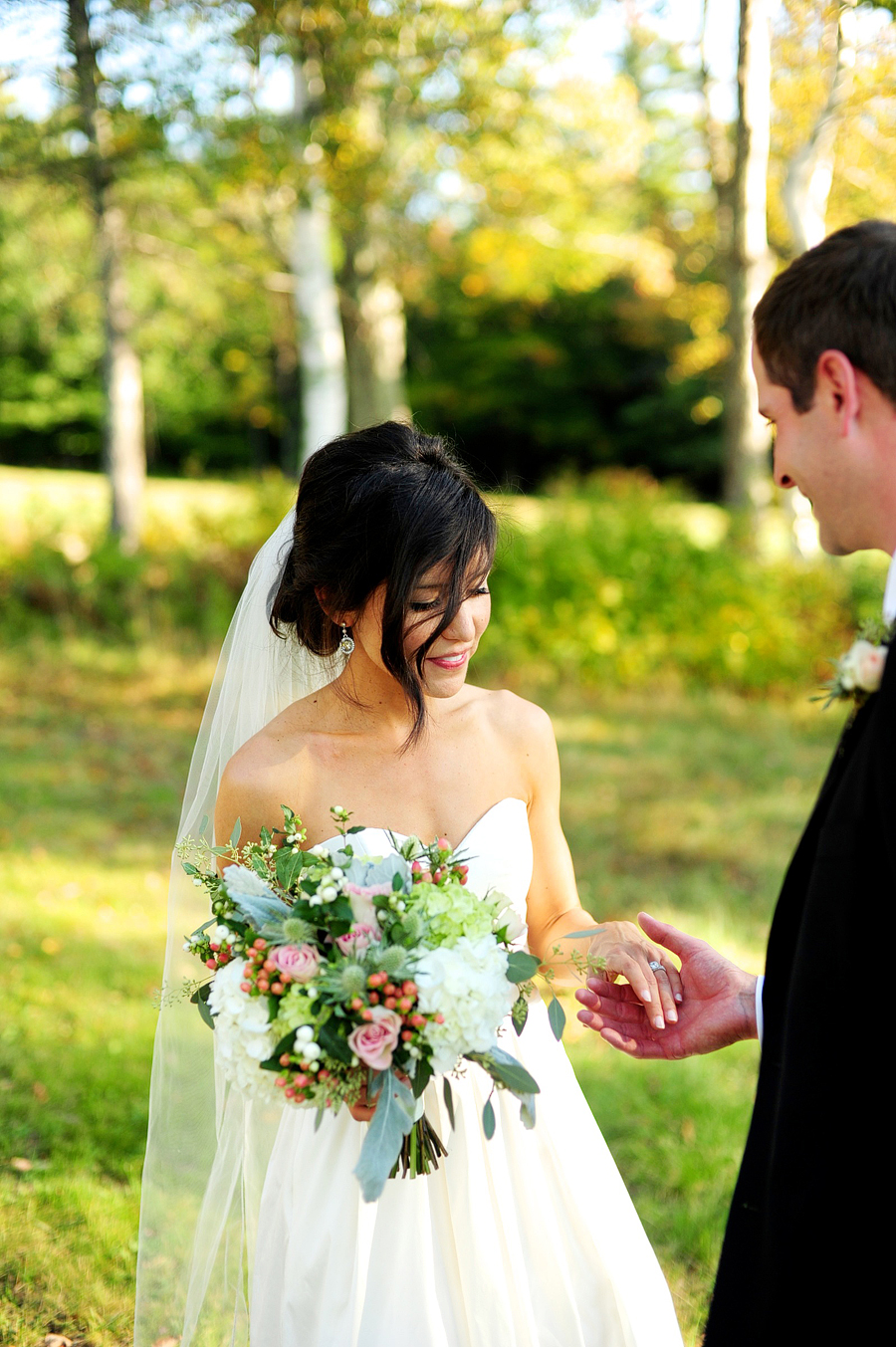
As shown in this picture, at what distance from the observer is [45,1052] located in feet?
15.4

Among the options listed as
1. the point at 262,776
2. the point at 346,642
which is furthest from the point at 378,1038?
the point at 346,642

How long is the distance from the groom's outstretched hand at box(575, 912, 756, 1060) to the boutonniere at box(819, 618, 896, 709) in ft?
3.04

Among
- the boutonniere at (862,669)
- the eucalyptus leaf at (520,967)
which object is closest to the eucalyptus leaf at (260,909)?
the eucalyptus leaf at (520,967)

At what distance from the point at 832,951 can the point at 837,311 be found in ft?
3.20

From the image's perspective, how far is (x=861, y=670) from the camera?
156 cm

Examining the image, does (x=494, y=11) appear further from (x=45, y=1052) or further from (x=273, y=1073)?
(x=273, y=1073)

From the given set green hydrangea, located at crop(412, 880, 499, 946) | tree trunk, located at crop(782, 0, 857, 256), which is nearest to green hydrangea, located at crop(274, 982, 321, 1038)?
green hydrangea, located at crop(412, 880, 499, 946)

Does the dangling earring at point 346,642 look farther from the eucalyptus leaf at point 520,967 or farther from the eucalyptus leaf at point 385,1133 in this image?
the eucalyptus leaf at point 385,1133

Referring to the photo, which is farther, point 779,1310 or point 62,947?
point 62,947

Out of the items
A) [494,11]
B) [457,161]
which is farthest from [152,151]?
[457,161]

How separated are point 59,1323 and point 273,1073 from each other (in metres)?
2.05

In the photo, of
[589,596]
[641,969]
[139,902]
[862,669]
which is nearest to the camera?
[862,669]

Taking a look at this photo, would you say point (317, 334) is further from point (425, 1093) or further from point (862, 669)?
point (862, 669)

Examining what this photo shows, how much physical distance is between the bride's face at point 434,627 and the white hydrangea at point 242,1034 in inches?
36.3
